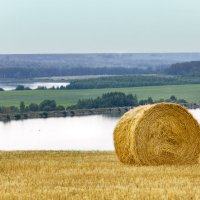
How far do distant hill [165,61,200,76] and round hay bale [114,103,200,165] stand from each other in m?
132

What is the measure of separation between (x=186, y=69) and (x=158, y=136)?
14191 centimetres

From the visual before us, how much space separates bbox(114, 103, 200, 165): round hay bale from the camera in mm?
16328

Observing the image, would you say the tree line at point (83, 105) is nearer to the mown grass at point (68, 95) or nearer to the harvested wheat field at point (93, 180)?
the mown grass at point (68, 95)

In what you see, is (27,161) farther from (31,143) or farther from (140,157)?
(31,143)

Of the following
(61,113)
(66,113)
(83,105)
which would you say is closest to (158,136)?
(66,113)

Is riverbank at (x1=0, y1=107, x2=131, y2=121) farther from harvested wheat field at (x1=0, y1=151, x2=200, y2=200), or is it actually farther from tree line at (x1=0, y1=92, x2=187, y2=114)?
harvested wheat field at (x1=0, y1=151, x2=200, y2=200)

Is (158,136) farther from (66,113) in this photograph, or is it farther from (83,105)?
(83,105)

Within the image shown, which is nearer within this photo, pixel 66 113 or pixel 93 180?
pixel 93 180

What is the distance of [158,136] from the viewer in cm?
1678

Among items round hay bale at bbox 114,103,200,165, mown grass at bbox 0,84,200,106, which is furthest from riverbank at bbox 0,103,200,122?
round hay bale at bbox 114,103,200,165

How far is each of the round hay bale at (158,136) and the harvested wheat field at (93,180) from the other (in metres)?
0.48

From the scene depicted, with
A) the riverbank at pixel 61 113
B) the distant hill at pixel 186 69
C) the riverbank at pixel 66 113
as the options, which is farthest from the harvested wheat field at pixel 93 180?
the distant hill at pixel 186 69

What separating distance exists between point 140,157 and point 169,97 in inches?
3263

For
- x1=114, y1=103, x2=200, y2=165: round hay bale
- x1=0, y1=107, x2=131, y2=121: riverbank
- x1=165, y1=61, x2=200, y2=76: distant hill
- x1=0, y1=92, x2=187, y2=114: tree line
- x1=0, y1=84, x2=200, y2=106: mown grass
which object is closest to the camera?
x1=114, y1=103, x2=200, y2=165: round hay bale
